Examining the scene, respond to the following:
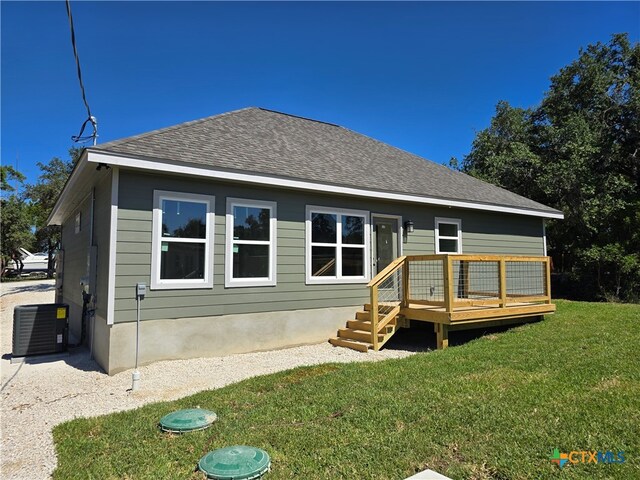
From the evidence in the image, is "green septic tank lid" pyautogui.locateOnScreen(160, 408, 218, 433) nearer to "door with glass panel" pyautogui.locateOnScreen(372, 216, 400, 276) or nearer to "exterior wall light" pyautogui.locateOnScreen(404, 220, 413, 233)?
"door with glass panel" pyautogui.locateOnScreen(372, 216, 400, 276)

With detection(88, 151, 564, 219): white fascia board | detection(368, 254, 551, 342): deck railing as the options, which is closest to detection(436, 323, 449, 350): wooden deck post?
detection(368, 254, 551, 342): deck railing

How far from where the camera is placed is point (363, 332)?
7965 mm

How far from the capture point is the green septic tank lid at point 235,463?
110 inches

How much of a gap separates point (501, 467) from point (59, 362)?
287 inches

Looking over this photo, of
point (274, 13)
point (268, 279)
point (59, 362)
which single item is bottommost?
point (59, 362)

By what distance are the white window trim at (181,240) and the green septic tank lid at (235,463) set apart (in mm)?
4006

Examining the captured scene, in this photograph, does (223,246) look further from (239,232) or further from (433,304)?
(433,304)

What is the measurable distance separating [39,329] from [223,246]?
12.5 feet

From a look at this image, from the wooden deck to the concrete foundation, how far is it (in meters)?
0.54

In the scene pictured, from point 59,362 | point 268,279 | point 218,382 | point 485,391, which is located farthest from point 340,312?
point 59,362

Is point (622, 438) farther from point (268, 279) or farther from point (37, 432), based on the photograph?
point (268, 279)

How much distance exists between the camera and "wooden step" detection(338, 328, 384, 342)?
7.77 metres

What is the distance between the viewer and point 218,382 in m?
5.60

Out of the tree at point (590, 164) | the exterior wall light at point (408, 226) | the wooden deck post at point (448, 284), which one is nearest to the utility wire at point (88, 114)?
the wooden deck post at point (448, 284)
